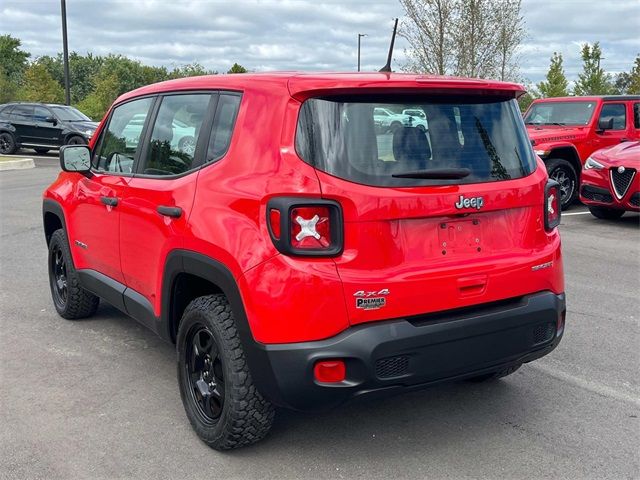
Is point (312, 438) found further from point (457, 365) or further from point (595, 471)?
point (595, 471)

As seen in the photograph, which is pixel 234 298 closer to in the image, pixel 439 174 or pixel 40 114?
pixel 439 174

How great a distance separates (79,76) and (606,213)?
70.6 meters

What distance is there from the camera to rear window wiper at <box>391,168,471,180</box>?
2996 millimetres

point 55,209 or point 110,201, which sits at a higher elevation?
point 110,201

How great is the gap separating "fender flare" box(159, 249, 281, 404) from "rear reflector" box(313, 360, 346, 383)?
0.19 metres

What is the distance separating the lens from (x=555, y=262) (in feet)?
11.2

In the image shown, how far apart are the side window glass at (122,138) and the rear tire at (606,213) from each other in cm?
790

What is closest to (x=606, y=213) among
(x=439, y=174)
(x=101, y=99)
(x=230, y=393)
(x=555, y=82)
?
(x=439, y=174)

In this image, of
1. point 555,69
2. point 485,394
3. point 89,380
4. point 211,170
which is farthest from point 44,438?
point 555,69

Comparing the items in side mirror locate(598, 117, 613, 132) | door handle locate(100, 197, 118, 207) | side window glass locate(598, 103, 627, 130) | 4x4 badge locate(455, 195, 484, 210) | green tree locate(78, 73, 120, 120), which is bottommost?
door handle locate(100, 197, 118, 207)

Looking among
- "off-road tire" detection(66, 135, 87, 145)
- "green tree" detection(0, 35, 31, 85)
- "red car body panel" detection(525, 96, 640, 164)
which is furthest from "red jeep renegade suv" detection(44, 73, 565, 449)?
"green tree" detection(0, 35, 31, 85)

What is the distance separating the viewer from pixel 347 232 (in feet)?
9.30

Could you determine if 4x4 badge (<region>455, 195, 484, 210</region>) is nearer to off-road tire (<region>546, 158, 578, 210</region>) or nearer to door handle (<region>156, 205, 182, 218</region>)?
door handle (<region>156, 205, 182, 218</region>)

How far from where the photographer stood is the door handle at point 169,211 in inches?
136
